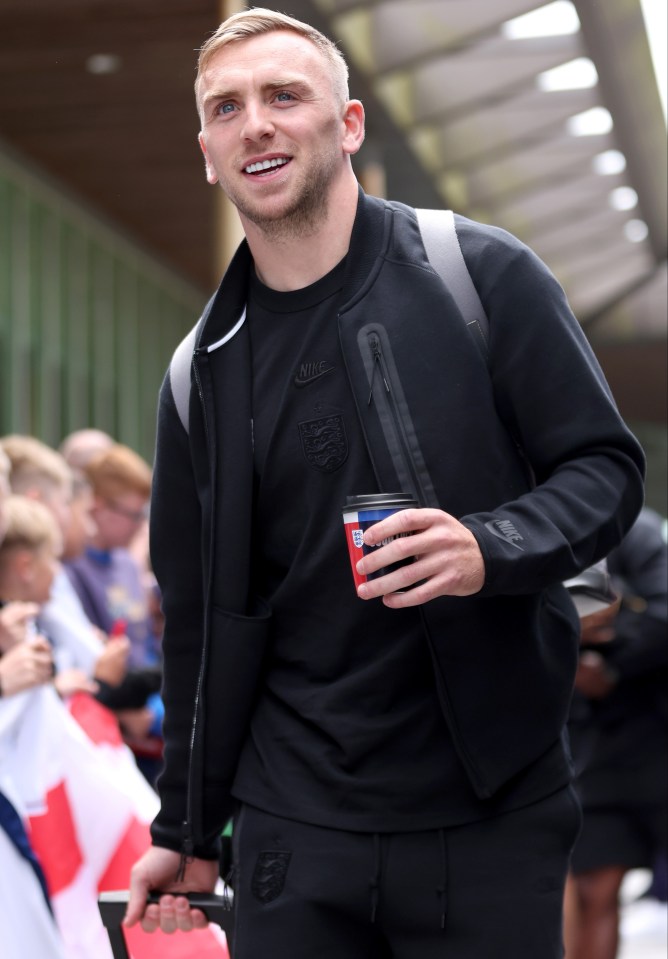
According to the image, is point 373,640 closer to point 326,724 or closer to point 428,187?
point 326,724

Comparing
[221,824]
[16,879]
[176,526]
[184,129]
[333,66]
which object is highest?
[184,129]

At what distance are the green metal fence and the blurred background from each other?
0.04 meters

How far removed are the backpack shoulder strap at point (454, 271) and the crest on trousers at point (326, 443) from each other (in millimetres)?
263

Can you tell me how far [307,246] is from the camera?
2.58 m

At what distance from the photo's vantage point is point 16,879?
4242mm

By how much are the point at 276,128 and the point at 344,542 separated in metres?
0.70

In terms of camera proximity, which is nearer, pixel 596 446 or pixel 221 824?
pixel 596 446

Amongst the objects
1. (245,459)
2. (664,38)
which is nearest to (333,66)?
(245,459)

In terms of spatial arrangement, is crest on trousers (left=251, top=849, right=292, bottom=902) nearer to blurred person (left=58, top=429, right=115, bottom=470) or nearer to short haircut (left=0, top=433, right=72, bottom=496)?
short haircut (left=0, top=433, right=72, bottom=496)

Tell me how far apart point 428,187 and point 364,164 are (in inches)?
18.9

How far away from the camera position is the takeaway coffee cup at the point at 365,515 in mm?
2084

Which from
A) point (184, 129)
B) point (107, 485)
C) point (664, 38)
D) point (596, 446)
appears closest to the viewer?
point (596, 446)

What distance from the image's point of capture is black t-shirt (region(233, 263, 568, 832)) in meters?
2.38

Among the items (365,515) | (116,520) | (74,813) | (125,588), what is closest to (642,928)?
(125,588)
